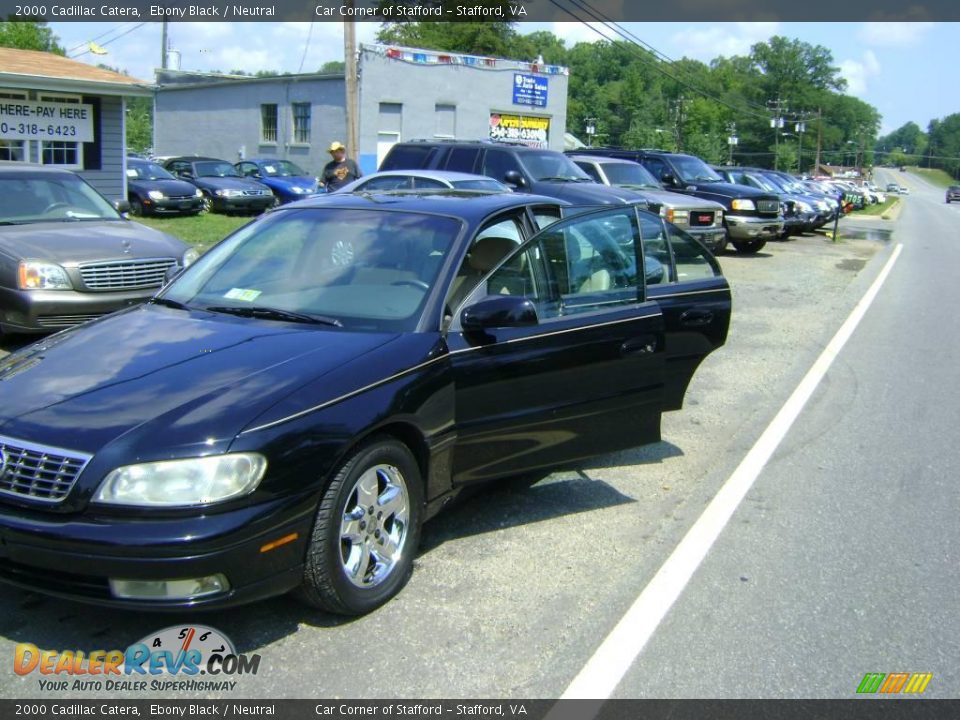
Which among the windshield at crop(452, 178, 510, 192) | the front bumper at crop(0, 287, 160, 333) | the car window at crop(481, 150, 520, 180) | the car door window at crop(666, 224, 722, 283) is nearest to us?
the car door window at crop(666, 224, 722, 283)

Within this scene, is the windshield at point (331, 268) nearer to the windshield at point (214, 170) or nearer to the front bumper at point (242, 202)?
the front bumper at point (242, 202)

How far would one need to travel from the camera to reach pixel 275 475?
3.42 meters

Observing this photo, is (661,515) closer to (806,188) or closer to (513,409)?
(513,409)

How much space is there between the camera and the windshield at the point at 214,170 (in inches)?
991

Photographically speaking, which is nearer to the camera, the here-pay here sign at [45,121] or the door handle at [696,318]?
the door handle at [696,318]

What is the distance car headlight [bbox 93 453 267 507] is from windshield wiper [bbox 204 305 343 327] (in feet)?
3.89

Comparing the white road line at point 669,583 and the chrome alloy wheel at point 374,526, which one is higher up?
the chrome alloy wheel at point 374,526

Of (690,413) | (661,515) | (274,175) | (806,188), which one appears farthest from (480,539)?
(806,188)

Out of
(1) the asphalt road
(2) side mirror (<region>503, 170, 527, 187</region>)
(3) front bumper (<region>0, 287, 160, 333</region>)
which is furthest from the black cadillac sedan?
(2) side mirror (<region>503, 170, 527, 187</region>)

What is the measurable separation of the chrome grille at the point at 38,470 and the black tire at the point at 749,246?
19.4 meters

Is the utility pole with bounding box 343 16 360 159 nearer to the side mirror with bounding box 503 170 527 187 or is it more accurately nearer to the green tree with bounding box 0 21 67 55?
the side mirror with bounding box 503 170 527 187

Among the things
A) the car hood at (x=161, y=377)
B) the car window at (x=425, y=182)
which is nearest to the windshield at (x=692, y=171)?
the car window at (x=425, y=182)

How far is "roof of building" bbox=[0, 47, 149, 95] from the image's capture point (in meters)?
15.4

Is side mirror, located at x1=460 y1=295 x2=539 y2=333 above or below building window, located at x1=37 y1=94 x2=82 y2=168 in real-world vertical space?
below
